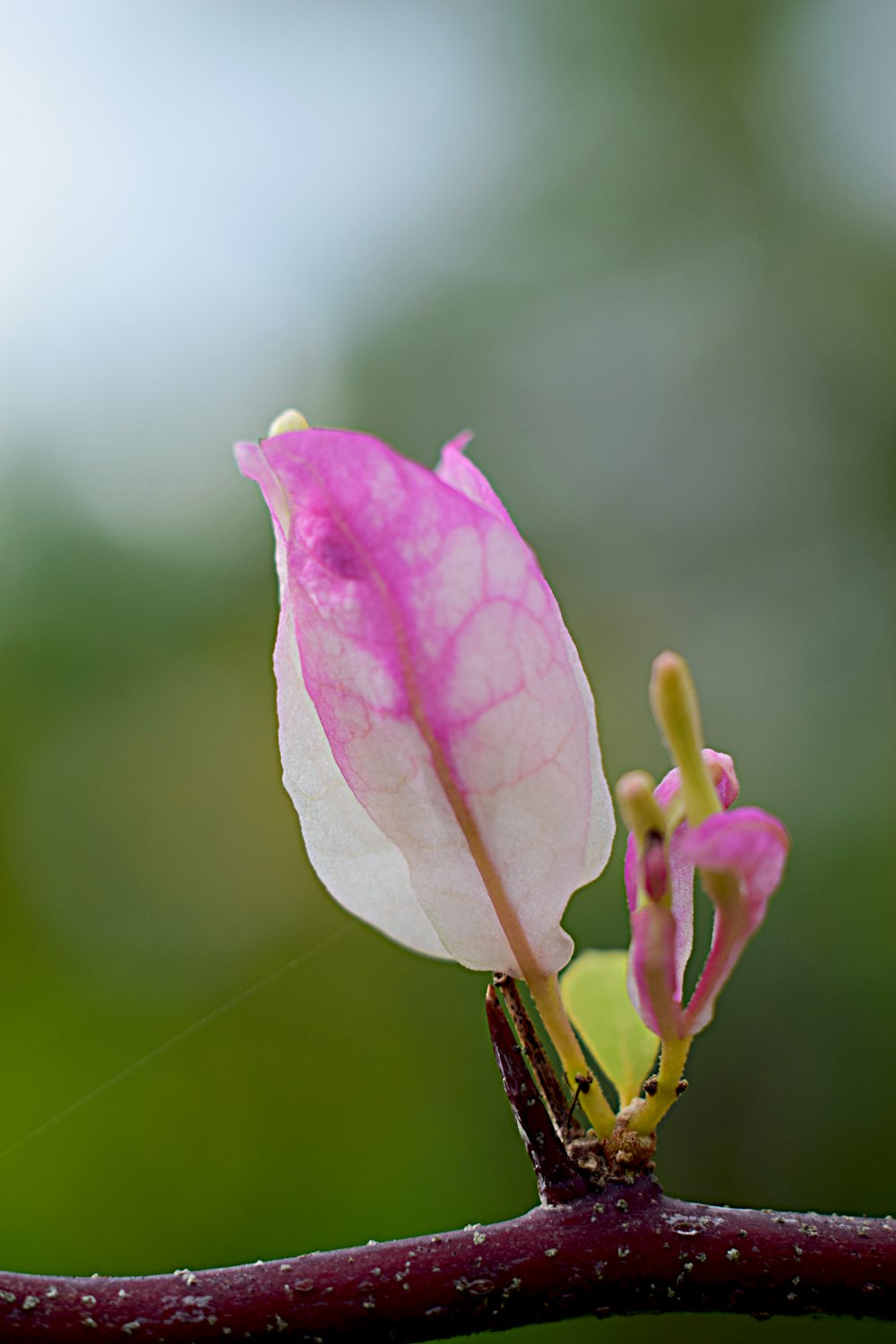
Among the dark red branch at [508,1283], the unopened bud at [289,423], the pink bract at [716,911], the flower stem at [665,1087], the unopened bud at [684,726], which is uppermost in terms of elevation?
the unopened bud at [289,423]

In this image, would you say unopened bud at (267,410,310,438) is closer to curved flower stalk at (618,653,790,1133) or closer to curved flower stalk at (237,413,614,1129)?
curved flower stalk at (237,413,614,1129)

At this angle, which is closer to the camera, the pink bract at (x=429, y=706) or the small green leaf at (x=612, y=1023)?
the pink bract at (x=429, y=706)

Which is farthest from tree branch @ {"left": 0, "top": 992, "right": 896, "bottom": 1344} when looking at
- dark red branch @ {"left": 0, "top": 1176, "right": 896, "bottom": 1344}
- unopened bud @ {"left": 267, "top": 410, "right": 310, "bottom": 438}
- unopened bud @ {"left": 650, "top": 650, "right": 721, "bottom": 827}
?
unopened bud @ {"left": 267, "top": 410, "right": 310, "bottom": 438}

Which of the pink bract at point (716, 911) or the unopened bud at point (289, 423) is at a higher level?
the unopened bud at point (289, 423)

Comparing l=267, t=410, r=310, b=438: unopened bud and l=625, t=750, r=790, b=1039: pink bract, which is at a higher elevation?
l=267, t=410, r=310, b=438: unopened bud

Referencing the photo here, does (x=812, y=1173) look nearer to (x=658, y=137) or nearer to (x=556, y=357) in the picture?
(x=556, y=357)

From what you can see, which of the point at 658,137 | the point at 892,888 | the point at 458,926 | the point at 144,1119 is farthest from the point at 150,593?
the point at 658,137

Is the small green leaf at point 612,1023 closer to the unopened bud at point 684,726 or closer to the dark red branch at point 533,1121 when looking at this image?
the dark red branch at point 533,1121

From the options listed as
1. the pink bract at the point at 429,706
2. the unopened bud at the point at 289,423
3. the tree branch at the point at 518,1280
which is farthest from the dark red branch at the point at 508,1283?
the unopened bud at the point at 289,423
